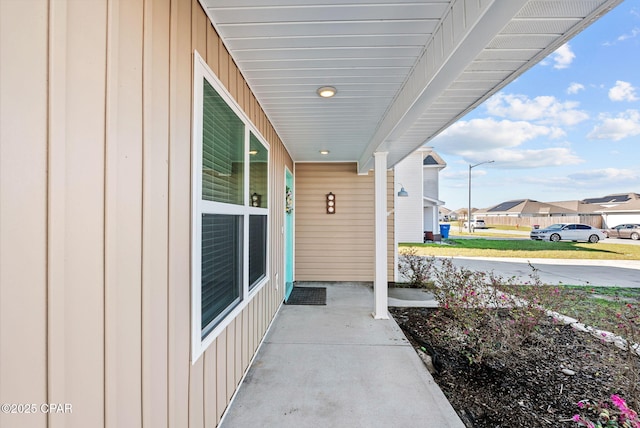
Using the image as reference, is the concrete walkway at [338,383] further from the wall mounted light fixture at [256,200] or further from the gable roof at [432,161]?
the gable roof at [432,161]

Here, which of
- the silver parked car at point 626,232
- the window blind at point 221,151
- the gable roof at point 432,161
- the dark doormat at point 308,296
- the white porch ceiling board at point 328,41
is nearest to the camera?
the window blind at point 221,151

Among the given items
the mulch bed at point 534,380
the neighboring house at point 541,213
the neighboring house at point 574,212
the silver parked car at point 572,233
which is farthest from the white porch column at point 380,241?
the neighboring house at point 541,213

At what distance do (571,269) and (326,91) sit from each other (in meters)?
8.82

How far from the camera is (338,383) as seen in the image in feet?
7.75

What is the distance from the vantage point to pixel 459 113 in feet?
9.89

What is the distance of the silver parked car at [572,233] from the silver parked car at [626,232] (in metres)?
3.66

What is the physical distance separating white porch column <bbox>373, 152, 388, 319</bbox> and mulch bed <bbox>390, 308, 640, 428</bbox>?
2.28ft

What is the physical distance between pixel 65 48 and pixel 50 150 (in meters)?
0.30

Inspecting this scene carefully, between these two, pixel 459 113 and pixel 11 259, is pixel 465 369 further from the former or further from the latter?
pixel 11 259

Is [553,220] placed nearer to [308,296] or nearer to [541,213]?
[541,213]

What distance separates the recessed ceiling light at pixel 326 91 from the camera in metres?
2.54

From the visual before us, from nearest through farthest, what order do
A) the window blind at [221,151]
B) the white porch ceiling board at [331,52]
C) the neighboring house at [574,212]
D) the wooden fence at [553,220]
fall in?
the window blind at [221,151]
the white porch ceiling board at [331,52]
the wooden fence at [553,220]
the neighboring house at [574,212]

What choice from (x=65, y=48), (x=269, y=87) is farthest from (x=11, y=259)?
(x=269, y=87)

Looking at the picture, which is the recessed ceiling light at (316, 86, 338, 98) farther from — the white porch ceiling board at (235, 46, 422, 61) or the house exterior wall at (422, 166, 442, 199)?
the house exterior wall at (422, 166, 442, 199)
